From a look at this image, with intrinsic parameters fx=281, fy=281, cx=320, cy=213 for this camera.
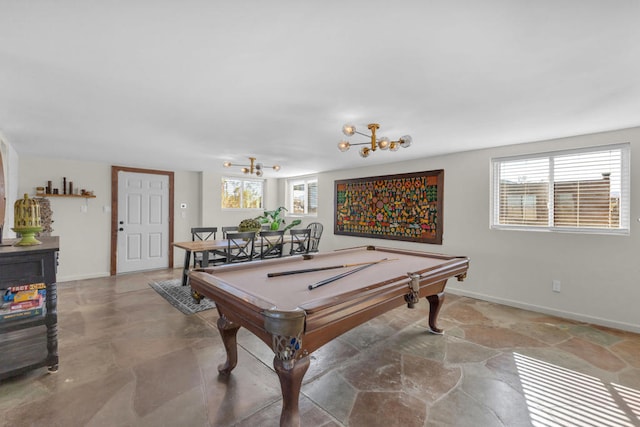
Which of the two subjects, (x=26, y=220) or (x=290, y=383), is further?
(x=26, y=220)

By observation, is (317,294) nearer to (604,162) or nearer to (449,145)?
(449,145)

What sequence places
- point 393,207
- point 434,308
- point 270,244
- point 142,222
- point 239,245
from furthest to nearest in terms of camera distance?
1. point 142,222
2. point 393,207
3. point 270,244
4. point 239,245
5. point 434,308

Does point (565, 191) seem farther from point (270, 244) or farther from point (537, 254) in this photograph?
point (270, 244)

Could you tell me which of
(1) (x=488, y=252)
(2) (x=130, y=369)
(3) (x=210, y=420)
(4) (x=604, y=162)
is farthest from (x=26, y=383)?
(4) (x=604, y=162)

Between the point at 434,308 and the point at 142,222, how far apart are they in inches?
222

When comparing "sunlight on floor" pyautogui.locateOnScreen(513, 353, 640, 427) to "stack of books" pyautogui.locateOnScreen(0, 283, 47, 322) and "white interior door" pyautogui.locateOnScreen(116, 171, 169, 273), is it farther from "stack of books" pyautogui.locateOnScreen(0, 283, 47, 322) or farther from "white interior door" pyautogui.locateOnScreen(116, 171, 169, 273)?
"white interior door" pyautogui.locateOnScreen(116, 171, 169, 273)

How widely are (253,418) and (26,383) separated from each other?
1785 mm

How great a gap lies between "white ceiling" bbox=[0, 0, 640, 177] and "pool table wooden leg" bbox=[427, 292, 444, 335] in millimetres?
1784

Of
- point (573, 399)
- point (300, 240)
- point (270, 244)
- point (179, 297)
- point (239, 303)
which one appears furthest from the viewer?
point (300, 240)

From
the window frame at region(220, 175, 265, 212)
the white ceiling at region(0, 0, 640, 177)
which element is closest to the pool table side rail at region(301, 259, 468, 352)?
the white ceiling at region(0, 0, 640, 177)

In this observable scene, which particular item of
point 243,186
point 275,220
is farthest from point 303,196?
point 243,186

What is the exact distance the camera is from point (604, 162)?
319 centimetres

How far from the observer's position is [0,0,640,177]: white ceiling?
129 centimetres

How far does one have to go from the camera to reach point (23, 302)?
2184 millimetres
